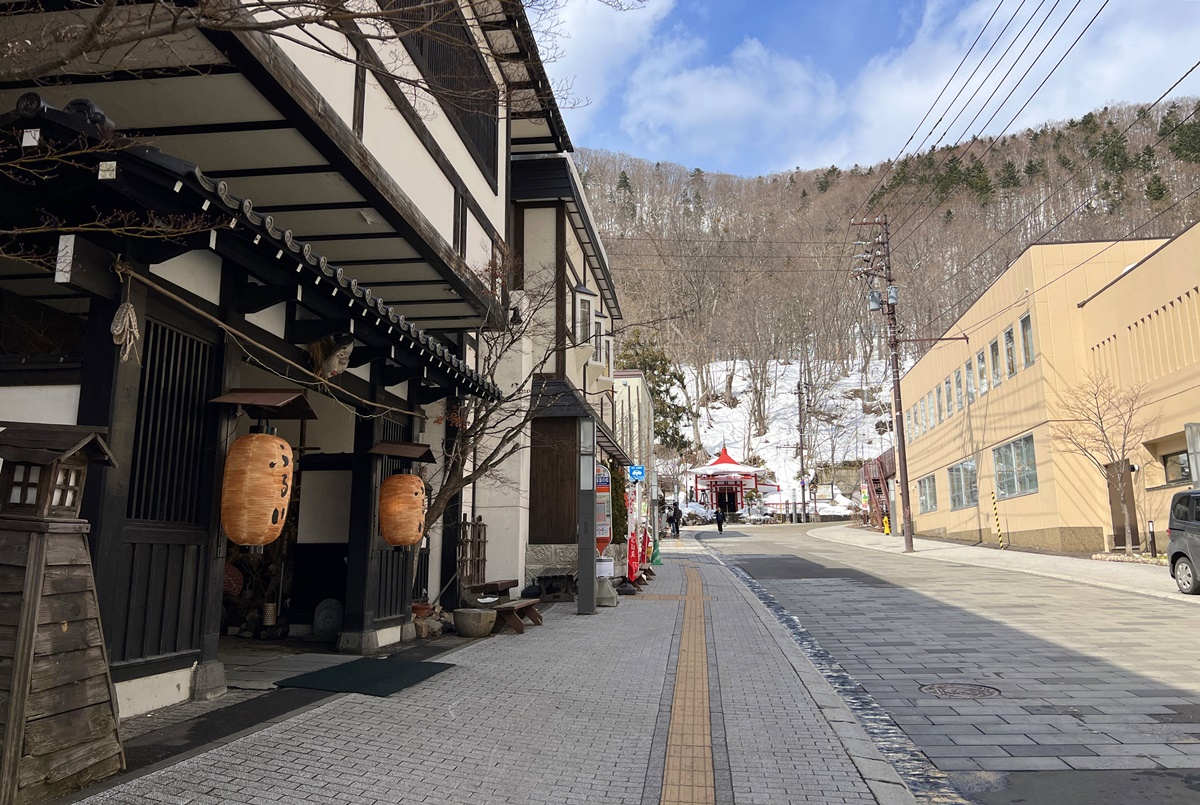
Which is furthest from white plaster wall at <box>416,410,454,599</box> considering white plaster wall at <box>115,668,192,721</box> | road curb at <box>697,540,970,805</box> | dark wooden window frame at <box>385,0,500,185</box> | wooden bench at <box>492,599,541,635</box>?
white plaster wall at <box>115,668,192,721</box>

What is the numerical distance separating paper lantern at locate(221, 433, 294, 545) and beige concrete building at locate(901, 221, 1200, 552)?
21.6 m

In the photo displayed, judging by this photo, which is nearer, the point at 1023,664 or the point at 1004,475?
the point at 1023,664

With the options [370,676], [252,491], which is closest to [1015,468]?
[370,676]

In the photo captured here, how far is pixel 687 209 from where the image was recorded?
99625mm

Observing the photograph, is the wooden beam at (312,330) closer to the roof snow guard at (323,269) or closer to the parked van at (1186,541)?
the roof snow guard at (323,269)

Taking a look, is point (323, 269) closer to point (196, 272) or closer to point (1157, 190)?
point (196, 272)

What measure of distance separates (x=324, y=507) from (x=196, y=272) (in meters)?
4.74

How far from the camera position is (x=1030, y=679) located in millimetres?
8117

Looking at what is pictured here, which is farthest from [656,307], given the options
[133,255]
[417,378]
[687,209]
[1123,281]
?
Answer: [133,255]

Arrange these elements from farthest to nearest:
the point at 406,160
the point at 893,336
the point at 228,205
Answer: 1. the point at 893,336
2. the point at 406,160
3. the point at 228,205

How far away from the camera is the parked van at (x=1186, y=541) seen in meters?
14.1

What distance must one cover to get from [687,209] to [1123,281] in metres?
78.8

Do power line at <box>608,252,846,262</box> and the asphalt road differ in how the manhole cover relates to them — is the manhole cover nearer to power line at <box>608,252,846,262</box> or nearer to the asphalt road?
the asphalt road

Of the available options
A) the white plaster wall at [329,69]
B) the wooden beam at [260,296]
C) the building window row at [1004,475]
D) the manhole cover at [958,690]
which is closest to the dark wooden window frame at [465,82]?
the white plaster wall at [329,69]
